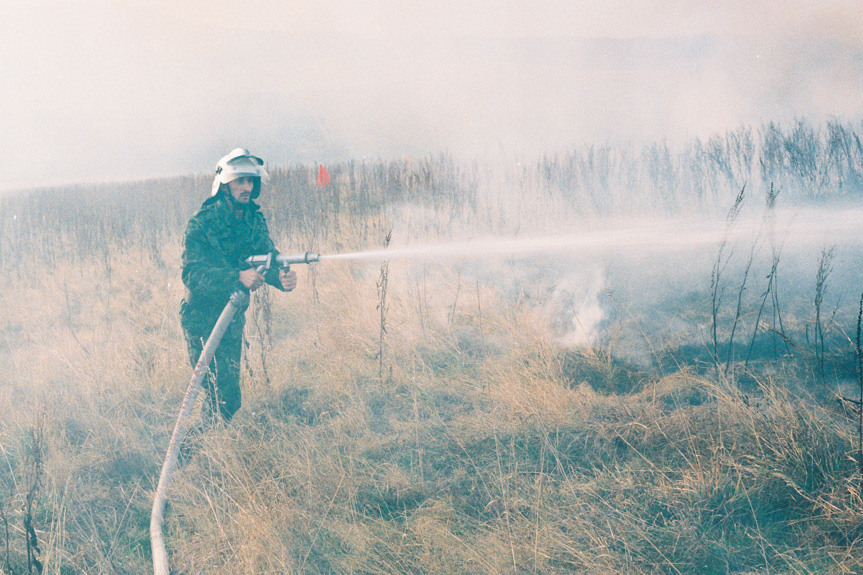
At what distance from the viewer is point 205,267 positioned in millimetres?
3195

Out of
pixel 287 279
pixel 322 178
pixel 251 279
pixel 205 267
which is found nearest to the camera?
pixel 251 279

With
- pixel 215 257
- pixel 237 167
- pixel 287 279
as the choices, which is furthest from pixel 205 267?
pixel 237 167

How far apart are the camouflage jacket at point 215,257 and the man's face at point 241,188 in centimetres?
8

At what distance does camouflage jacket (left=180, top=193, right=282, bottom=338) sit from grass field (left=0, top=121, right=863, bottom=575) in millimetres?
737

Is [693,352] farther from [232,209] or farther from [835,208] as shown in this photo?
[835,208]

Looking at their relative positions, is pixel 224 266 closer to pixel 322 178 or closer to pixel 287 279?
pixel 287 279

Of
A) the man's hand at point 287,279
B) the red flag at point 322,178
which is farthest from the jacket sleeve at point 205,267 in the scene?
the red flag at point 322,178

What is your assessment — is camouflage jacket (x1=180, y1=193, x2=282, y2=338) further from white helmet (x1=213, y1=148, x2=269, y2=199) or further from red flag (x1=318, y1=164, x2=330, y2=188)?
red flag (x1=318, y1=164, x2=330, y2=188)

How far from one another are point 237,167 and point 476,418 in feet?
7.15

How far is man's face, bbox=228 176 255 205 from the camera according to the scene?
330 cm

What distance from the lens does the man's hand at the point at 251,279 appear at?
308 centimetres

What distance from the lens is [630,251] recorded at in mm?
6586

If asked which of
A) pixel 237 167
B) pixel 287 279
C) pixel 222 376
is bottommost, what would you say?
pixel 222 376

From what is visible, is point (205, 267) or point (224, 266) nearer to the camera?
point (205, 267)
